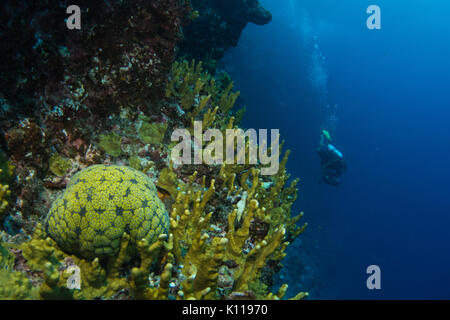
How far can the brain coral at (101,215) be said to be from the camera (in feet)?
7.07

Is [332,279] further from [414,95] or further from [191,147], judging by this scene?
[414,95]

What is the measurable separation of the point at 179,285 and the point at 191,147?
237 centimetres

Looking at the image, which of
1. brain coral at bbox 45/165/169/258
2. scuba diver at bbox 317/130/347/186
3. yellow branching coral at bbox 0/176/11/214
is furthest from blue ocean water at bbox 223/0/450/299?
yellow branching coral at bbox 0/176/11/214

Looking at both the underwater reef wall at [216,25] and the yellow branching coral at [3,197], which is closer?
the yellow branching coral at [3,197]

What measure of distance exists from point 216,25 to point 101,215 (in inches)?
516

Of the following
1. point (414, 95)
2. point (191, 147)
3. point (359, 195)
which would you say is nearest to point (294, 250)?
point (191, 147)

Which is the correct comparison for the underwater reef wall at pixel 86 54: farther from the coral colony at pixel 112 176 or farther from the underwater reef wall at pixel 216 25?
the underwater reef wall at pixel 216 25

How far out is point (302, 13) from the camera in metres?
63.2

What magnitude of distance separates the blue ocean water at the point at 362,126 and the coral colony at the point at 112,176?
15.8 metres

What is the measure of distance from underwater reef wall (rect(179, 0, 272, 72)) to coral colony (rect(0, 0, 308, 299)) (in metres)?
7.80

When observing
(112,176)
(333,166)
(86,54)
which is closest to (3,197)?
(112,176)

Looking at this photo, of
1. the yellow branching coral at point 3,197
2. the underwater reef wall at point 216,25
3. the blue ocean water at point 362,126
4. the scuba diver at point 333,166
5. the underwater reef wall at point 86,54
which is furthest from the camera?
the blue ocean water at point 362,126

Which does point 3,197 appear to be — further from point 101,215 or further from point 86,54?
point 86,54

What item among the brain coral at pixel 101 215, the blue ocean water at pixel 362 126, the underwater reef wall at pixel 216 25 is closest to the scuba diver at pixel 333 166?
the blue ocean water at pixel 362 126
